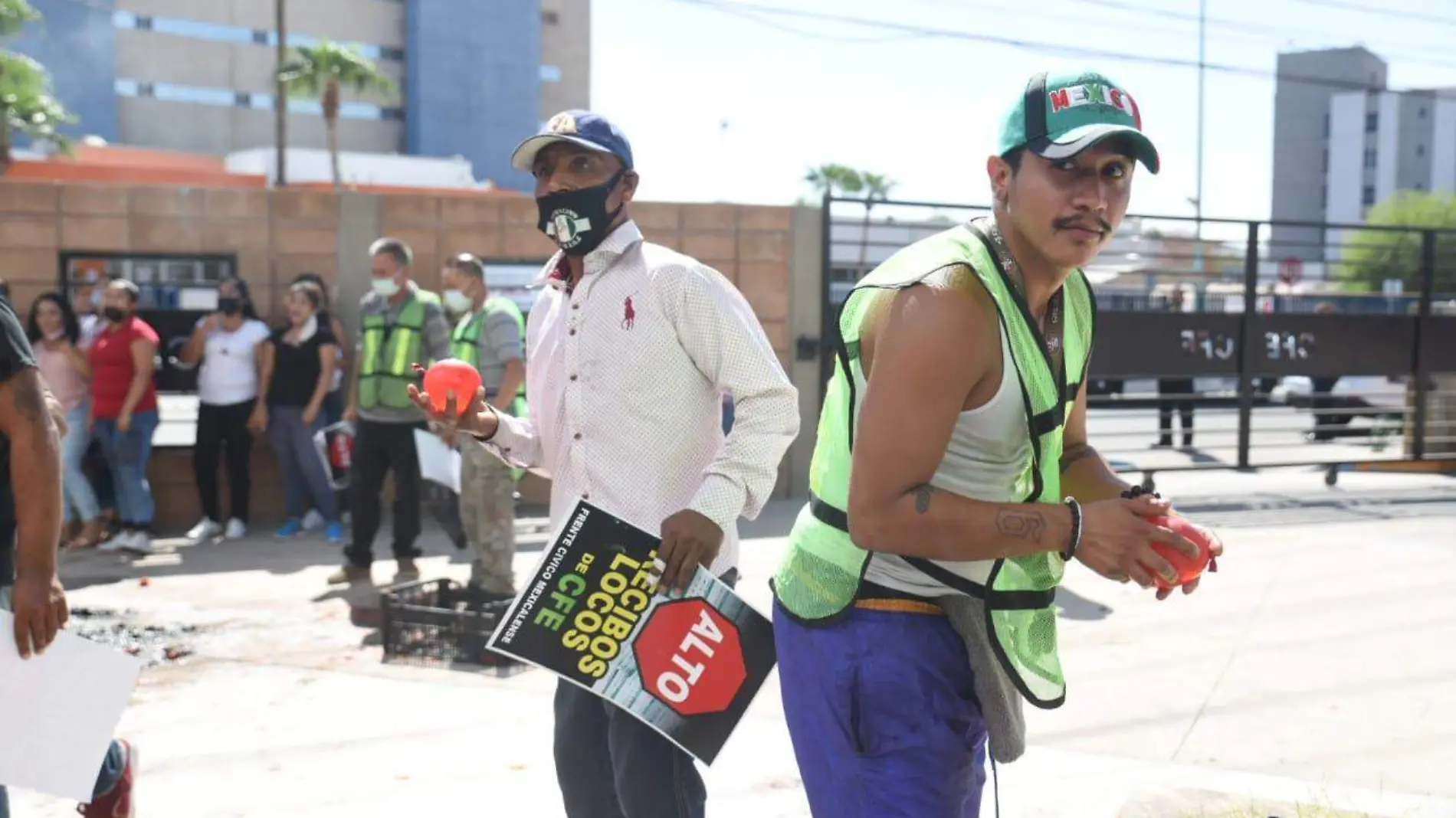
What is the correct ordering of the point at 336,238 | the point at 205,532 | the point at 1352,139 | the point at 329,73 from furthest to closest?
the point at 1352,139
the point at 329,73
the point at 336,238
the point at 205,532

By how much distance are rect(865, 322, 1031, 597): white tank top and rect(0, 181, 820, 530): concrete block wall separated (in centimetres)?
826

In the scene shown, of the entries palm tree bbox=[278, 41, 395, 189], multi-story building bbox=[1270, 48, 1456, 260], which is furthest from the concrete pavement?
multi-story building bbox=[1270, 48, 1456, 260]

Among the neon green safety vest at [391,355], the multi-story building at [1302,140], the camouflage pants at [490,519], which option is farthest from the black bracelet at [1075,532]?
the multi-story building at [1302,140]

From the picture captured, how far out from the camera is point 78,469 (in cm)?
888

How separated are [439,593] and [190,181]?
121 ft

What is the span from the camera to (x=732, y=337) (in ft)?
9.64

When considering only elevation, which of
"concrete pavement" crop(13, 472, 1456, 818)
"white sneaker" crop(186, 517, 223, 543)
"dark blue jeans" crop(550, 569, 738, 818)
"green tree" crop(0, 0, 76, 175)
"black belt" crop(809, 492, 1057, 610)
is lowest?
"white sneaker" crop(186, 517, 223, 543)

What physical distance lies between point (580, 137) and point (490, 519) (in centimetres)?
410

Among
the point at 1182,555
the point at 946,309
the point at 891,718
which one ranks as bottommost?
the point at 891,718

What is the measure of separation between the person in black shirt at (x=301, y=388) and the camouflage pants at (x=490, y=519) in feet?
8.64

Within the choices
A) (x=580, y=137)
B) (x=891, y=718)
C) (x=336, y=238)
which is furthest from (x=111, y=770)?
(x=336, y=238)

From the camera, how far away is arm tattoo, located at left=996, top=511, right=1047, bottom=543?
202 cm

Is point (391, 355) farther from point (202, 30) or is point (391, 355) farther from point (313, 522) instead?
point (202, 30)

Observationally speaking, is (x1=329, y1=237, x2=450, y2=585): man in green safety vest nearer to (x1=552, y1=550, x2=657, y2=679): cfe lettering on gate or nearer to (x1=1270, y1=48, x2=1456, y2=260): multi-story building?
(x1=552, y1=550, x2=657, y2=679): cfe lettering on gate
